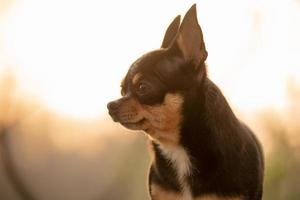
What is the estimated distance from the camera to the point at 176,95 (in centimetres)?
208

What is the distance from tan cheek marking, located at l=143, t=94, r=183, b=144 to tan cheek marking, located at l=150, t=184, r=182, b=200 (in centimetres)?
19

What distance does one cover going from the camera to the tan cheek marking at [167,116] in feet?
6.82

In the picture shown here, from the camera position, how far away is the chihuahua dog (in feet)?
6.78

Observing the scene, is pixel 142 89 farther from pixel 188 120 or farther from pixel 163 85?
pixel 188 120

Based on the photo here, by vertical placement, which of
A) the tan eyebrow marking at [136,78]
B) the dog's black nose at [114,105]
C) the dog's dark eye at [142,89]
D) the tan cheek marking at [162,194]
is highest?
the tan eyebrow marking at [136,78]

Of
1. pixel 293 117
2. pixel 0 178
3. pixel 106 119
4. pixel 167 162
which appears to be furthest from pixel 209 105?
pixel 0 178

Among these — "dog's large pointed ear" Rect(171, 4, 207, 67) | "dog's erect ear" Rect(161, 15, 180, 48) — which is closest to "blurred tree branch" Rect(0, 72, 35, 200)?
"dog's erect ear" Rect(161, 15, 180, 48)

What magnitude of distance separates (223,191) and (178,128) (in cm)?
26

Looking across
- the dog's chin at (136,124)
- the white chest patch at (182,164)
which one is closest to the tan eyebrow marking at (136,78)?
the dog's chin at (136,124)

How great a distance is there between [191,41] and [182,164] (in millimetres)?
422

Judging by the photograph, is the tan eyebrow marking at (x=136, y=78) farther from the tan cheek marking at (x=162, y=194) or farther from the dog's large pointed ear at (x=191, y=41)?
the tan cheek marking at (x=162, y=194)

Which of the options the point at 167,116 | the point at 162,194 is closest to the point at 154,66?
the point at 167,116

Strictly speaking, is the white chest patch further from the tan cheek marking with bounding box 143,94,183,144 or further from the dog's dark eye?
the dog's dark eye

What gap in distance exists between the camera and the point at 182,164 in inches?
84.4
